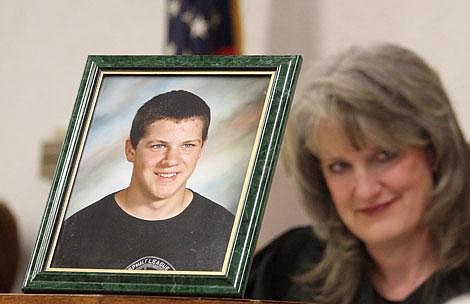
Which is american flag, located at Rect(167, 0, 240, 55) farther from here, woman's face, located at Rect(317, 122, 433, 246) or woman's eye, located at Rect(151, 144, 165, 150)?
woman's eye, located at Rect(151, 144, 165, 150)

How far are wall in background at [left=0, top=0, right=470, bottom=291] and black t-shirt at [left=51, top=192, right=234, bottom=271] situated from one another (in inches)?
19.8

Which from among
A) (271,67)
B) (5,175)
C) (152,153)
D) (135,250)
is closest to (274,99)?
(271,67)

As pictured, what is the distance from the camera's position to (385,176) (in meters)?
2.39

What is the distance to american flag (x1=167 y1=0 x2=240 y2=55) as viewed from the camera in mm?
2857

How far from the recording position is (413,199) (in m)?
2.38

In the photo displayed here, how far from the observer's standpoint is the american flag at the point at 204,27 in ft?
9.37

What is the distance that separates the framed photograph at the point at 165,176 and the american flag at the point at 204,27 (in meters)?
0.52

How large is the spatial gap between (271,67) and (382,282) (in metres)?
0.57

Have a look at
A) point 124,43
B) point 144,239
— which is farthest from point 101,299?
point 124,43

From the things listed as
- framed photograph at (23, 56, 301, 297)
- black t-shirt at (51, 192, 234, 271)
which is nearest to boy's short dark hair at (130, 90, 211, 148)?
framed photograph at (23, 56, 301, 297)

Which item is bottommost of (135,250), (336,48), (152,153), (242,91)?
(135,250)

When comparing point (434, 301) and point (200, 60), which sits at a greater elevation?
point (200, 60)

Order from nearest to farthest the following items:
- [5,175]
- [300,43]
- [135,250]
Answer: [135,250] → [300,43] → [5,175]

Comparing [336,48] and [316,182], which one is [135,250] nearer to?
[316,182]
